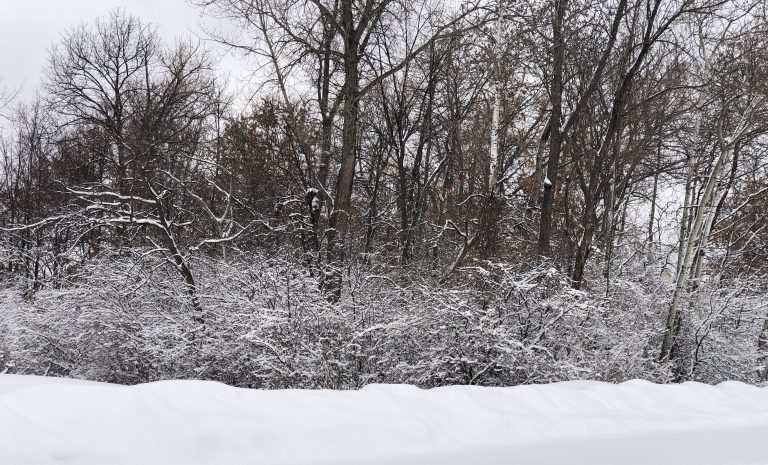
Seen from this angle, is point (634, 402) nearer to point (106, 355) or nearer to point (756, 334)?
point (106, 355)

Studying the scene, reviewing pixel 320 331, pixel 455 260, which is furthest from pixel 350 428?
pixel 455 260

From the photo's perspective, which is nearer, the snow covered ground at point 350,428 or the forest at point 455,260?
the snow covered ground at point 350,428

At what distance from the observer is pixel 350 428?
396 centimetres

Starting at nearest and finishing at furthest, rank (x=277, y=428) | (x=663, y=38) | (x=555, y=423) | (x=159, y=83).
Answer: (x=277, y=428) → (x=555, y=423) → (x=663, y=38) → (x=159, y=83)

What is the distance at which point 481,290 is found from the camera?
8141 mm

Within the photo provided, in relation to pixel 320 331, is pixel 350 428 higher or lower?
lower

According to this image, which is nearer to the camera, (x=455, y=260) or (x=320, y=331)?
(x=320, y=331)

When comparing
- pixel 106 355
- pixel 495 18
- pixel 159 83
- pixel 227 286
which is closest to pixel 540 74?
→ pixel 495 18

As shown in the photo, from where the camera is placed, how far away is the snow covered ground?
129 inches

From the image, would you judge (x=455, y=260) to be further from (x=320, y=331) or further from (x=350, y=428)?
(x=350, y=428)

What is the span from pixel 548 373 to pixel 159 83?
20431mm

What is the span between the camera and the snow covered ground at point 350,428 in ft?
10.7

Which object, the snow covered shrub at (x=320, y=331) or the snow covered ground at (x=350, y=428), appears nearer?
the snow covered ground at (x=350, y=428)

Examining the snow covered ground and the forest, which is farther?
the forest
